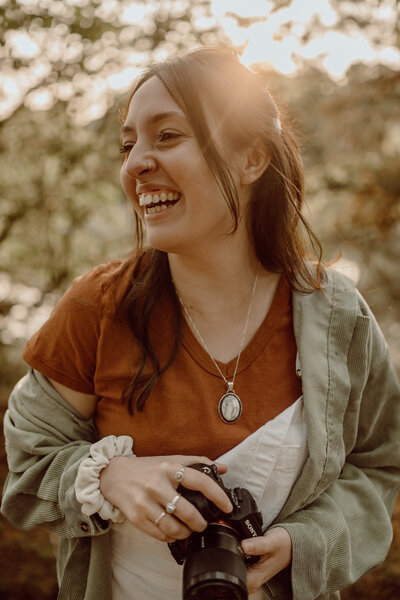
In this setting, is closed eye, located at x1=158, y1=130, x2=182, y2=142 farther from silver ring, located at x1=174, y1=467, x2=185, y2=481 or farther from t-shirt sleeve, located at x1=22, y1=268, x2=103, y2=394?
silver ring, located at x1=174, y1=467, x2=185, y2=481

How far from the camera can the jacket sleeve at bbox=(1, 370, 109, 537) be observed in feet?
5.48

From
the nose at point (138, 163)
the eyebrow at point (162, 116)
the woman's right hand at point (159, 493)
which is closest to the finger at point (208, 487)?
the woman's right hand at point (159, 493)

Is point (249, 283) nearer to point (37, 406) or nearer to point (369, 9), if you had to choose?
point (37, 406)

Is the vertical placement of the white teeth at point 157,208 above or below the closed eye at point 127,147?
below

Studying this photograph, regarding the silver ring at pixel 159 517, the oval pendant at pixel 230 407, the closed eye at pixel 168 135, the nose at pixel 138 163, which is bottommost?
the silver ring at pixel 159 517

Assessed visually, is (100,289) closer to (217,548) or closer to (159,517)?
(159,517)

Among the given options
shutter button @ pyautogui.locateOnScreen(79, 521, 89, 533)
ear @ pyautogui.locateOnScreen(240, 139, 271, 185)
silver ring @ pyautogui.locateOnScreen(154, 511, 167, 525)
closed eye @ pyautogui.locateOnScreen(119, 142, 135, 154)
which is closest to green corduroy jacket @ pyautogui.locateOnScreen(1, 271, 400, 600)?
shutter button @ pyautogui.locateOnScreen(79, 521, 89, 533)

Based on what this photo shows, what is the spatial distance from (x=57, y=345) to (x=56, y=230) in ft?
10.1

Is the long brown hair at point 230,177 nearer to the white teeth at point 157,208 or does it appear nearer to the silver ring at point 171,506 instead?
the white teeth at point 157,208

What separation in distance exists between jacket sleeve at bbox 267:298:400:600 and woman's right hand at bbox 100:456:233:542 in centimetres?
34

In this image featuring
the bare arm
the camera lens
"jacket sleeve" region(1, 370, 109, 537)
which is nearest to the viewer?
the camera lens

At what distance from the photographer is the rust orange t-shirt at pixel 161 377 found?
169 cm

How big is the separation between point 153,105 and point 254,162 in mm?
426

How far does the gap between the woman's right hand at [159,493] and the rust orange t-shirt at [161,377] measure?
0.14 metres
